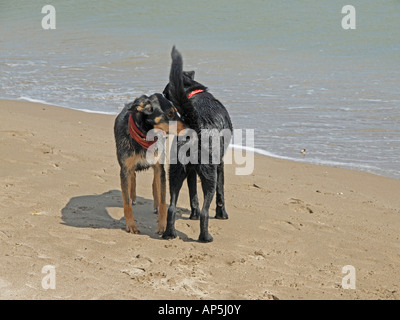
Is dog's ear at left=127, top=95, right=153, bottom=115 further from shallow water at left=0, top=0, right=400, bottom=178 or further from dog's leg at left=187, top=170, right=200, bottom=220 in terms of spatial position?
shallow water at left=0, top=0, right=400, bottom=178

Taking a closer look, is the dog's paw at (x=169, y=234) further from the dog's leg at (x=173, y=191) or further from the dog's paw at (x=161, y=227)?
the dog's paw at (x=161, y=227)

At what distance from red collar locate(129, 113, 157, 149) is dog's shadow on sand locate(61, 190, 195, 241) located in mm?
876

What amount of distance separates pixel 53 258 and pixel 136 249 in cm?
76

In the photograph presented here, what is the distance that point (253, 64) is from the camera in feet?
51.6

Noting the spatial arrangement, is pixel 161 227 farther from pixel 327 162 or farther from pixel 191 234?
pixel 327 162

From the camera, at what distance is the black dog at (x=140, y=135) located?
211 inches

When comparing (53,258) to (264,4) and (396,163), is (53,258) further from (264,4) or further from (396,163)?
(264,4)

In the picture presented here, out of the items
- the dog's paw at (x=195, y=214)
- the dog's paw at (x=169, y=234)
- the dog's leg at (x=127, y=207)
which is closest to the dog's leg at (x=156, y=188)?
the dog's leg at (x=127, y=207)

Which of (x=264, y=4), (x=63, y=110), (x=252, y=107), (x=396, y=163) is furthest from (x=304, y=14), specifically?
(x=396, y=163)

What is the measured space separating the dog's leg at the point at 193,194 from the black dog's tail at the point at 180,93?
86 cm

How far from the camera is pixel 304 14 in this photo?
22.3m

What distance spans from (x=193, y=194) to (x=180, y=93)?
1319 mm

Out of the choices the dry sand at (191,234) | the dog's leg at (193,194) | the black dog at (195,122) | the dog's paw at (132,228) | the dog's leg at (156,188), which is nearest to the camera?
the dry sand at (191,234)

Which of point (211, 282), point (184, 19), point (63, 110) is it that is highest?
point (184, 19)
